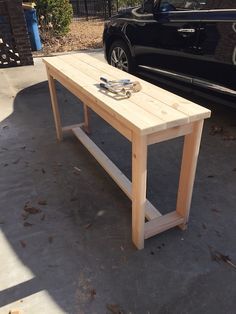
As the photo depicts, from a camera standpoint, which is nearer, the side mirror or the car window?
the car window

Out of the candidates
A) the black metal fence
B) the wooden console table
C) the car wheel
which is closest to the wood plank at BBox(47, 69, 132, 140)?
the wooden console table

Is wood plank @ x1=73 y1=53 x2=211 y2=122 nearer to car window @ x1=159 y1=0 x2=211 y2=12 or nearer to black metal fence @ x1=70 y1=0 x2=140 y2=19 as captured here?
car window @ x1=159 y1=0 x2=211 y2=12

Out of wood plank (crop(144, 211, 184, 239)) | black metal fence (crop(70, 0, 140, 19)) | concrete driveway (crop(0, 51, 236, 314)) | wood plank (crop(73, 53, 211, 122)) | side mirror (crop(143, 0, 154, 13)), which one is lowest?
concrete driveway (crop(0, 51, 236, 314))

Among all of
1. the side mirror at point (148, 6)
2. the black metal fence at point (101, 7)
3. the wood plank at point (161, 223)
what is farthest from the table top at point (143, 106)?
the black metal fence at point (101, 7)

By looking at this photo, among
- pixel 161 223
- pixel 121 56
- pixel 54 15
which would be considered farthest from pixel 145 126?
pixel 54 15

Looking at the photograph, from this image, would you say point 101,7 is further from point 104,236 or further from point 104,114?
point 104,236

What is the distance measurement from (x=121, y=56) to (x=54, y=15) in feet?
14.9

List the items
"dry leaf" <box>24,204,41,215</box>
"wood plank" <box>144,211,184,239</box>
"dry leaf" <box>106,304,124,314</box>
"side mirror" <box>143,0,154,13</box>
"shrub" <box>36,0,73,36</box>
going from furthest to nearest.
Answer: "shrub" <box>36,0,73,36</box> < "side mirror" <box>143,0,154,13</box> < "dry leaf" <box>24,204,41,215</box> < "wood plank" <box>144,211,184,239</box> < "dry leaf" <box>106,304,124,314</box>

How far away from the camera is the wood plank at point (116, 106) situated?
1.61 meters

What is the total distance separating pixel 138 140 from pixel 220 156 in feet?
6.08

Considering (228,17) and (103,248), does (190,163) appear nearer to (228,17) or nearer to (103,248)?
(103,248)

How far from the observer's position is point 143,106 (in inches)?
73.5

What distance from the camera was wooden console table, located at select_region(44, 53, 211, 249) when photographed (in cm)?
167

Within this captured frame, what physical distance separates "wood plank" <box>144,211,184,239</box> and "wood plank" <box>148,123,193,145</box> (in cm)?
73
